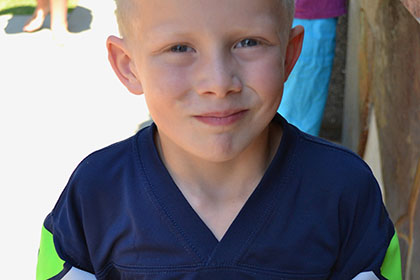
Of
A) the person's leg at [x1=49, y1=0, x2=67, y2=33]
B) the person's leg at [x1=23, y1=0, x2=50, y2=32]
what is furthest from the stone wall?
the person's leg at [x1=23, y1=0, x2=50, y2=32]

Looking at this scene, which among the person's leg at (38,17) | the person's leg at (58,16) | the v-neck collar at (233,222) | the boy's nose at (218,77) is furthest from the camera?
the person's leg at (38,17)

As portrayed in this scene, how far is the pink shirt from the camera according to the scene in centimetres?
287

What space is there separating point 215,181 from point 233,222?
130 mm

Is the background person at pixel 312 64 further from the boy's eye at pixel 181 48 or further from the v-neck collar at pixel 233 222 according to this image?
the boy's eye at pixel 181 48

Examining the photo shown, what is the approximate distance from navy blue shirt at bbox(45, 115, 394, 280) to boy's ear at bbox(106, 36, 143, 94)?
0.51 feet

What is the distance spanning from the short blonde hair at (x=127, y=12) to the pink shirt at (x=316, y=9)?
1400 millimetres

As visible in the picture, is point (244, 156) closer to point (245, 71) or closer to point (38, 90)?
point (245, 71)

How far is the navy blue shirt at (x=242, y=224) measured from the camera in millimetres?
1525

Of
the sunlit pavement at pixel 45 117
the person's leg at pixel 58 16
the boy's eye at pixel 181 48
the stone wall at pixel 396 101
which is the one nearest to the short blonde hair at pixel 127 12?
the boy's eye at pixel 181 48

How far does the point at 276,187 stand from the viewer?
1562 mm

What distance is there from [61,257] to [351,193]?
682 mm

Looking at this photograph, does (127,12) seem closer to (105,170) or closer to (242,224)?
(105,170)

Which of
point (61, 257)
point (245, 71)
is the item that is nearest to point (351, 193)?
point (245, 71)

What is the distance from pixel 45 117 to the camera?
4.42 m
